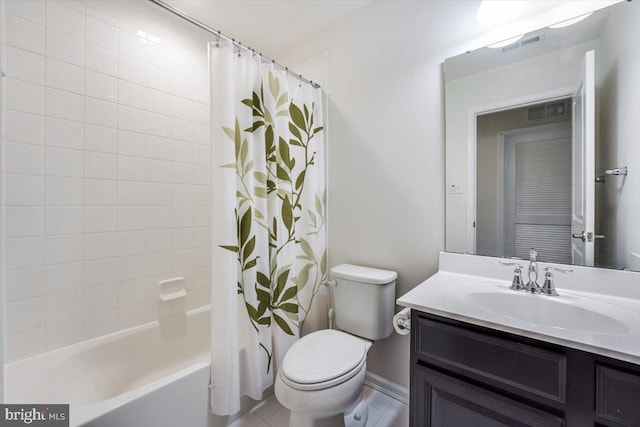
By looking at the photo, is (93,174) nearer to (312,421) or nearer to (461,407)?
(312,421)

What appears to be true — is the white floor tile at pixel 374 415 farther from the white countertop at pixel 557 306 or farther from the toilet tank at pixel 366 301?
the white countertop at pixel 557 306

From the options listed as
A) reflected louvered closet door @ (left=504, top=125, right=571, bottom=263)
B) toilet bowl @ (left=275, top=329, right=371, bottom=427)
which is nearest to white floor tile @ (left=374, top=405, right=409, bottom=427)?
toilet bowl @ (left=275, top=329, right=371, bottom=427)

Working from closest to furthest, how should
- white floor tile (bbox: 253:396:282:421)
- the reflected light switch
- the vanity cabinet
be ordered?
the vanity cabinet
the reflected light switch
white floor tile (bbox: 253:396:282:421)

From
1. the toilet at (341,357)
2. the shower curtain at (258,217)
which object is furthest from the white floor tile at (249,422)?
the toilet at (341,357)

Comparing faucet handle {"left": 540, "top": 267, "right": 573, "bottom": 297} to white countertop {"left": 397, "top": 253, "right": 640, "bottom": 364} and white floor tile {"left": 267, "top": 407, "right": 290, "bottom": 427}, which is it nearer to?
white countertop {"left": 397, "top": 253, "right": 640, "bottom": 364}

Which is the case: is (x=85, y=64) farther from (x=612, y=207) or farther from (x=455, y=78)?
(x=612, y=207)

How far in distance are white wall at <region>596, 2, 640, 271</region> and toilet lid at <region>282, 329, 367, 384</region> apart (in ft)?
3.74

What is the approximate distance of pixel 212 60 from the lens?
1.34m

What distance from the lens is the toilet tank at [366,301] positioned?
155cm

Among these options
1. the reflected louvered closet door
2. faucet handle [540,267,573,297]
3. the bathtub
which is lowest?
the bathtub

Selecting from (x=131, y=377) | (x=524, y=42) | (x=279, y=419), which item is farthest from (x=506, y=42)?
(x=131, y=377)

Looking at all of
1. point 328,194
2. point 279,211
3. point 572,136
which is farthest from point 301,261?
point 572,136

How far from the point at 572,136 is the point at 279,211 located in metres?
1.43

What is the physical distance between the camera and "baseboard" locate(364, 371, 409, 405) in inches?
65.5
